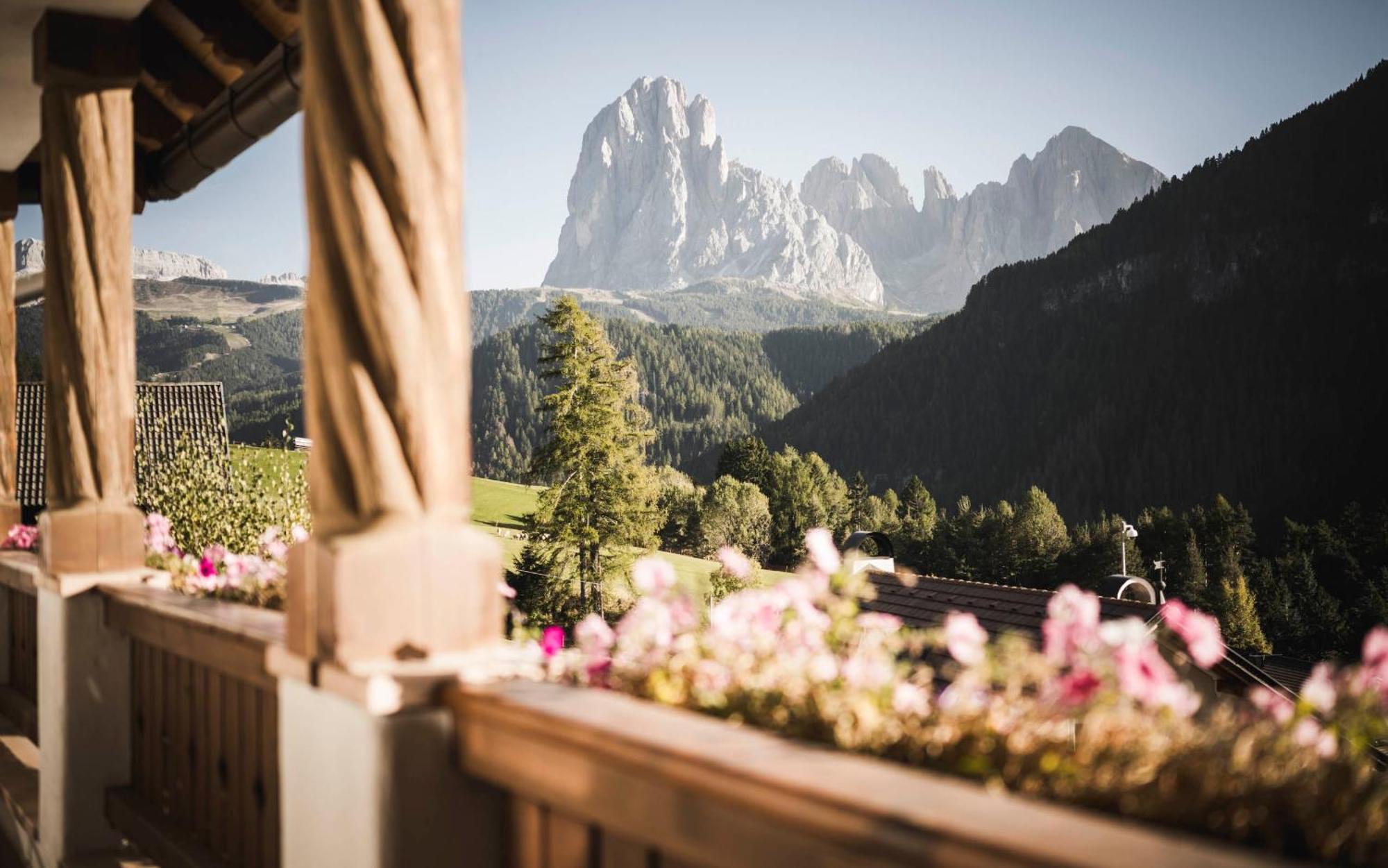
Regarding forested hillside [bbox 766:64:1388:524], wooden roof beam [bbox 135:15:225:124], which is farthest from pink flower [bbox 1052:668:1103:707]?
forested hillside [bbox 766:64:1388:524]

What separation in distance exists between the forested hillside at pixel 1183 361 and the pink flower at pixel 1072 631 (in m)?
75.1

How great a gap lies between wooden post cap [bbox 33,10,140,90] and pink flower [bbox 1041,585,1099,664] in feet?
10.6

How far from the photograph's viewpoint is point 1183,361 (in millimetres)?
78750

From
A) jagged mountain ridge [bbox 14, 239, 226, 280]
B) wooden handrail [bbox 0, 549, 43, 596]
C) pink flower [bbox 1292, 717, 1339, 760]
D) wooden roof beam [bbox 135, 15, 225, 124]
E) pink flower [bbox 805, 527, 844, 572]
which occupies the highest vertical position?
jagged mountain ridge [bbox 14, 239, 226, 280]

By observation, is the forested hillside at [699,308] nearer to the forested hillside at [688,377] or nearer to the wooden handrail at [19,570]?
the forested hillside at [688,377]

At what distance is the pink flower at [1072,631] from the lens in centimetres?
113

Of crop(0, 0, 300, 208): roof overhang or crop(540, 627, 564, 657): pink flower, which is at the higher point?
crop(0, 0, 300, 208): roof overhang

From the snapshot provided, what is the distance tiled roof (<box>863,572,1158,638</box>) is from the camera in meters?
7.05

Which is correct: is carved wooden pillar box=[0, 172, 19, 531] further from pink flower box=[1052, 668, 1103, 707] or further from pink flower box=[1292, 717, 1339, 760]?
pink flower box=[1292, 717, 1339, 760]

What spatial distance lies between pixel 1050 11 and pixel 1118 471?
224 feet

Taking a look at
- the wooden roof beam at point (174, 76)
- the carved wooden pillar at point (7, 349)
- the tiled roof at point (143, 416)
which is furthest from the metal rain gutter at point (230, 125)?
the tiled roof at point (143, 416)

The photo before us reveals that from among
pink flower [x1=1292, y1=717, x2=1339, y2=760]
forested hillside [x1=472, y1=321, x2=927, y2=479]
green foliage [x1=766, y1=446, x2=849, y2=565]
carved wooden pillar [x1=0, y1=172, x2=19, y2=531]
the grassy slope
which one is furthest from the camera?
forested hillside [x1=472, y1=321, x2=927, y2=479]

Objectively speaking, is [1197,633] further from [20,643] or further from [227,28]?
[20,643]

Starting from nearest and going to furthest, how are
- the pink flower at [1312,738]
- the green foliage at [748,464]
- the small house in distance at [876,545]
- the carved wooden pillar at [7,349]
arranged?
the pink flower at [1312,738]
the carved wooden pillar at [7,349]
the small house in distance at [876,545]
the green foliage at [748,464]
